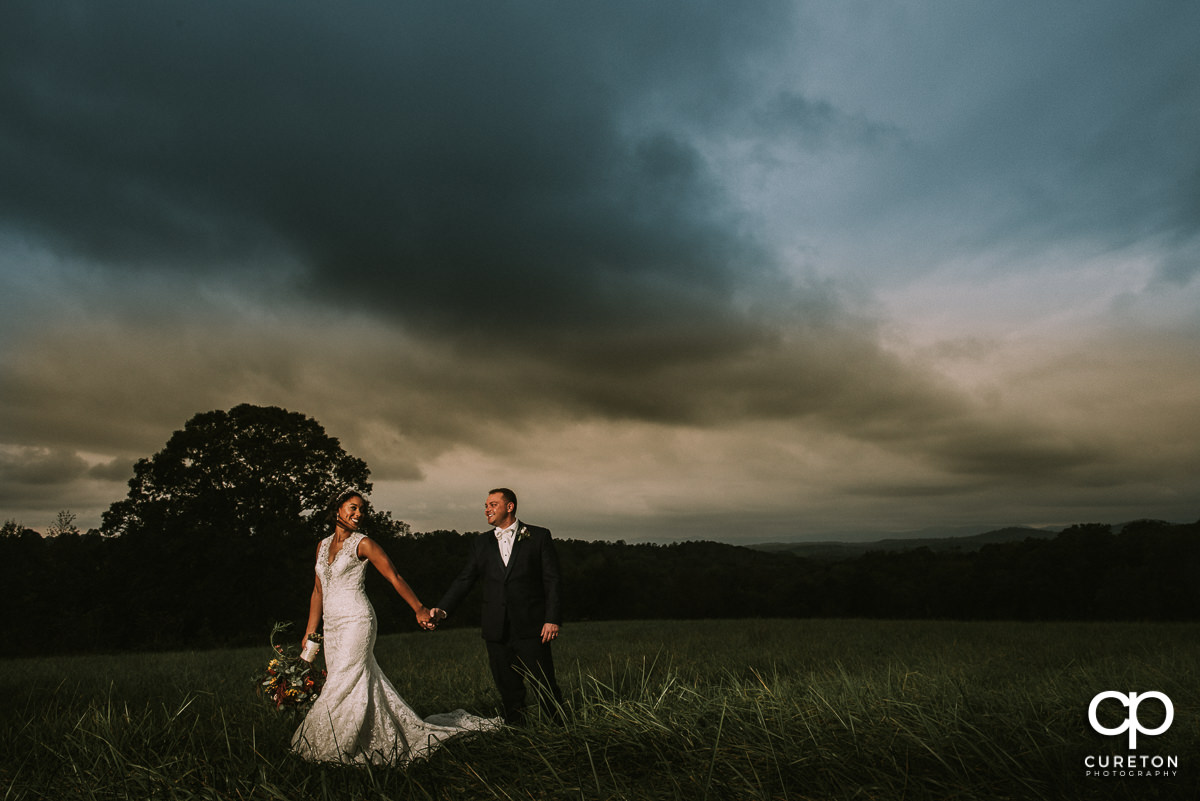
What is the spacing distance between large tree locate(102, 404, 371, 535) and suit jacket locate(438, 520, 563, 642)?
2095 centimetres

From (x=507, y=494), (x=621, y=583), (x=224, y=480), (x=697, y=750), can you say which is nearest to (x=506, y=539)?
(x=507, y=494)

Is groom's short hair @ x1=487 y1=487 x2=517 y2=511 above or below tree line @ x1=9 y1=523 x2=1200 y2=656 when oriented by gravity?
above

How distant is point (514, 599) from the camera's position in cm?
722

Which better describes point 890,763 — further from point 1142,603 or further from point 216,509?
point 1142,603

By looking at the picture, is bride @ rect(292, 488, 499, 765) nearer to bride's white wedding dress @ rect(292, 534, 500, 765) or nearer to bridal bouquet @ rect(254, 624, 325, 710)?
bride's white wedding dress @ rect(292, 534, 500, 765)

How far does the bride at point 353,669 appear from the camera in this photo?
6.40 m

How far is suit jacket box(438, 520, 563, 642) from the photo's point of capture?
7199 mm

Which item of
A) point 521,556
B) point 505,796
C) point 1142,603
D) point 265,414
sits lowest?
point 1142,603

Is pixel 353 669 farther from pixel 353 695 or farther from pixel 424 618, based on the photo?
pixel 424 618

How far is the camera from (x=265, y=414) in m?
26.4

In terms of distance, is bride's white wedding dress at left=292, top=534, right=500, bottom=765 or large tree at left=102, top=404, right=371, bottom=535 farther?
large tree at left=102, top=404, right=371, bottom=535

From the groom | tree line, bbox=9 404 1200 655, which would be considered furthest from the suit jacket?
tree line, bbox=9 404 1200 655

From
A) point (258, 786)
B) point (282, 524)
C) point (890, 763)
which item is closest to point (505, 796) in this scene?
point (258, 786)

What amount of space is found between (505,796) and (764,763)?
1691mm
